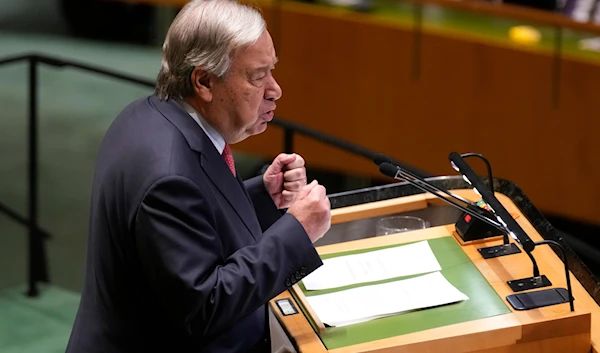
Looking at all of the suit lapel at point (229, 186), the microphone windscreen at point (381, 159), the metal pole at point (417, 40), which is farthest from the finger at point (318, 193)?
the metal pole at point (417, 40)

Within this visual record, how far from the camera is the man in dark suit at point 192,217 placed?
1.72 metres

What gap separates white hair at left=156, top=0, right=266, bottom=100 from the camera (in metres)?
1.80

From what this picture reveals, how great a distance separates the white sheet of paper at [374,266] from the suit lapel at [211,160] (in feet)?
0.74

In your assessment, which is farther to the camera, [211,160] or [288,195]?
[288,195]

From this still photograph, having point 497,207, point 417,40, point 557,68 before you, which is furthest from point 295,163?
point 417,40

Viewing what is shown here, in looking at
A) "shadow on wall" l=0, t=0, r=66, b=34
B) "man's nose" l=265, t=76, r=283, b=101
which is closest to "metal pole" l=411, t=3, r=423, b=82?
"man's nose" l=265, t=76, r=283, b=101

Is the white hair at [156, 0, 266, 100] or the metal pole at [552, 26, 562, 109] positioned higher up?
the white hair at [156, 0, 266, 100]

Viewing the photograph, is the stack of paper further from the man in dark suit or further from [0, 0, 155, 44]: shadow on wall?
[0, 0, 155, 44]: shadow on wall

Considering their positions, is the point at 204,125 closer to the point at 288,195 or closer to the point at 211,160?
the point at 211,160

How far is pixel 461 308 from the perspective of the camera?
6.23ft

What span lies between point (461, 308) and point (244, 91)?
22.5 inches

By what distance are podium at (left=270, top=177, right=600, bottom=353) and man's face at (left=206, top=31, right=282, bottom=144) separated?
357mm

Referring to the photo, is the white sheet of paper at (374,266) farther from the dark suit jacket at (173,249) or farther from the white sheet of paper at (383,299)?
the dark suit jacket at (173,249)

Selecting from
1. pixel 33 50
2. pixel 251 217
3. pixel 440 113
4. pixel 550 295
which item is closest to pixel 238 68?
pixel 251 217
